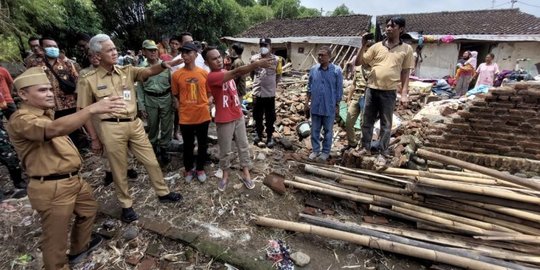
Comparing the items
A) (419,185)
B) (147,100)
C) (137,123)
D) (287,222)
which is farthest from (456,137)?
(147,100)

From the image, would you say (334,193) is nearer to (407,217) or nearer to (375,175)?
(375,175)

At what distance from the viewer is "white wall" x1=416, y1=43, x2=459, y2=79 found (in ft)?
50.0

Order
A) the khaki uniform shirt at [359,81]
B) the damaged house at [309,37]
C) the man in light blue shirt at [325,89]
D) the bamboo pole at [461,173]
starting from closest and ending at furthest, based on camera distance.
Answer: the bamboo pole at [461,173], the man in light blue shirt at [325,89], the khaki uniform shirt at [359,81], the damaged house at [309,37]

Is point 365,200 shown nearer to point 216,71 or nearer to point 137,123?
point 216,71

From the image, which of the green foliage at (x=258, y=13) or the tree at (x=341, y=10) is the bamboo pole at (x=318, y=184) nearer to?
the green foliage at (x=258, y=13)

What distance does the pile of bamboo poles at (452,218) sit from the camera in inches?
116

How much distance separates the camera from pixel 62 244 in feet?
8.42

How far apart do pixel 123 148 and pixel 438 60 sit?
16.8m

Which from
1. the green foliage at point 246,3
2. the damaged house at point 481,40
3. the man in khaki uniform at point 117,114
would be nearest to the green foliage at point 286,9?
the green foliage at point 246,3

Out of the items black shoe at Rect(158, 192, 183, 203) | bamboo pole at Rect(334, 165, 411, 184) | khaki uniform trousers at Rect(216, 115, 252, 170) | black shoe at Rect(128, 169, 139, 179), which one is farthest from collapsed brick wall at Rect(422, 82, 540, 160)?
black shoe at Rect(128, 169, 139, 179)

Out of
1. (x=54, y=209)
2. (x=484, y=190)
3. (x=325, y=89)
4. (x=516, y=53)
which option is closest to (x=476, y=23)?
(x=516, y=53)

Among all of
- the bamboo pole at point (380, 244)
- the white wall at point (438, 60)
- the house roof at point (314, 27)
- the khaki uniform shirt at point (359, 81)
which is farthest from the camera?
the house roof at point (314, 27)

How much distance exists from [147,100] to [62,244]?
2354 millimetres

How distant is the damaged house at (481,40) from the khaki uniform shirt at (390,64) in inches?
405
